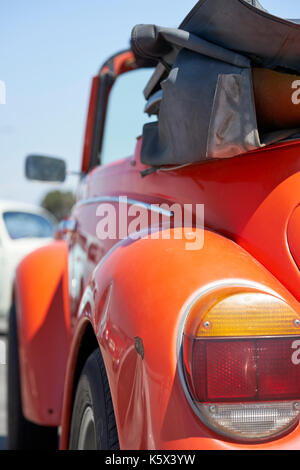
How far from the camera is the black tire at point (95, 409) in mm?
1394

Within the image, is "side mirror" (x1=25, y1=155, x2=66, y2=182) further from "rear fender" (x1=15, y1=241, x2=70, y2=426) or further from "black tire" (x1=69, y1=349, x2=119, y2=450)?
"black tire" (x1=69, y1=349, x2=119, y2=450)

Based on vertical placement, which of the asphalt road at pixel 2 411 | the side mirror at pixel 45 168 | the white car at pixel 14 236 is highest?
the side mirror at pixel 45 168

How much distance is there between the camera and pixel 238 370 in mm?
1181

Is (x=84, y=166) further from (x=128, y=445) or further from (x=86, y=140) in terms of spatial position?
(x=128, y=445)

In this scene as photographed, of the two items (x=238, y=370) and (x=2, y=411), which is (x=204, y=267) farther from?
(x=2, y=411)

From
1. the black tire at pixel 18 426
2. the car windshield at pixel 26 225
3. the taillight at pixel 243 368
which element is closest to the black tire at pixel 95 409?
the taillight at pixel 243 368

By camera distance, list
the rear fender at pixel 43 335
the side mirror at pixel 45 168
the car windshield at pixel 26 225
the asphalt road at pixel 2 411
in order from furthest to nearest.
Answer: the car windshield at pixel 26 225 < the asphalt road at pixel 2 411 < the side mirror at pixel 45 168 < the rear fender at pixel 43 335

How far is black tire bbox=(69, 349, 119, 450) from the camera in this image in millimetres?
1394

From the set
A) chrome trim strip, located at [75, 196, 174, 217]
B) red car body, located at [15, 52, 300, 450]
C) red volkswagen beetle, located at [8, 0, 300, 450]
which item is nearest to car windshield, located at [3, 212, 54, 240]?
chrome trim strip, located at [75, 196, 174, 217]

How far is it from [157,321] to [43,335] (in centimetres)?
160

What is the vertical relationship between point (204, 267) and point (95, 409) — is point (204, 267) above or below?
above

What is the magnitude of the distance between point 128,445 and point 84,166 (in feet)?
8.03

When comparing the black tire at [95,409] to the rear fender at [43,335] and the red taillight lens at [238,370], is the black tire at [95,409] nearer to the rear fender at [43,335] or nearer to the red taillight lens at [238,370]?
the red taillight lens at [238,370]

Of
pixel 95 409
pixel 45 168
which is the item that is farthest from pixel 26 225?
pixel 95 409
